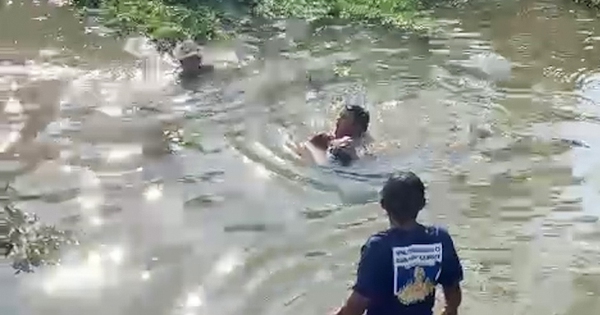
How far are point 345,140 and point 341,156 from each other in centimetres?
20

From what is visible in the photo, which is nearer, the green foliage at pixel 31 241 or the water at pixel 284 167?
the water at pixel 284 167

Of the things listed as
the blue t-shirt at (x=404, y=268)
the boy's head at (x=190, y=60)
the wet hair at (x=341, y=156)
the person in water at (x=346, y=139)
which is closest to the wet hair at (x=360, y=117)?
the person in water at (x=346, y=139)

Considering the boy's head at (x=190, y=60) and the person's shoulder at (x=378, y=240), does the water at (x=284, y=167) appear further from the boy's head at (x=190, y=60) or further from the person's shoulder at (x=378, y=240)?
the person's shoulder at (x=378, y=240)

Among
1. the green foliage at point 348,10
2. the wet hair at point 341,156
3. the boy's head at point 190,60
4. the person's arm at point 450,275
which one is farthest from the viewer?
the green foliage at point 348,10

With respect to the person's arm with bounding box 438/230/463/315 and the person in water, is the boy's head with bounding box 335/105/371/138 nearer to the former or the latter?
the person in water

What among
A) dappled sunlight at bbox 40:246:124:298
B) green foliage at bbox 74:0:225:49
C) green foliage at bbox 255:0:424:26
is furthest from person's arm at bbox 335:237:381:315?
green foliage at bbox 255:0:424:26

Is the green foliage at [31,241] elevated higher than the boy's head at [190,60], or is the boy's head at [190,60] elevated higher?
the green foliage at [31,241]

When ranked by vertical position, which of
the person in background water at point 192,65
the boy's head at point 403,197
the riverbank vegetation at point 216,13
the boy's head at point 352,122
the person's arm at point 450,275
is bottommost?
the riverbank vegetation at point 216,13

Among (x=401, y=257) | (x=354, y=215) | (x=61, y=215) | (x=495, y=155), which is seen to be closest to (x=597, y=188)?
(x=495, y=155)

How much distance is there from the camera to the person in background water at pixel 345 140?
34.9 ft

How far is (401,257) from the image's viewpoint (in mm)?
5074

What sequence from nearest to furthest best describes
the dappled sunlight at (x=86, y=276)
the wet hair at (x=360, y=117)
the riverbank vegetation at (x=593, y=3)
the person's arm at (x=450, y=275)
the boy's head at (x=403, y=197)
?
the boy's head at (x=403, y=197) → the person's arm at (x=450, y=275) → the dappled sunlight at (x=86, y=276) → the wet hair at (x=360, y=117) → the riverbank vegetation at (x=593, y=3)

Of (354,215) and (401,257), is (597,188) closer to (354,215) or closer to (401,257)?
(354,215)

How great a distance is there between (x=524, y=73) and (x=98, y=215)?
717 centimetres
